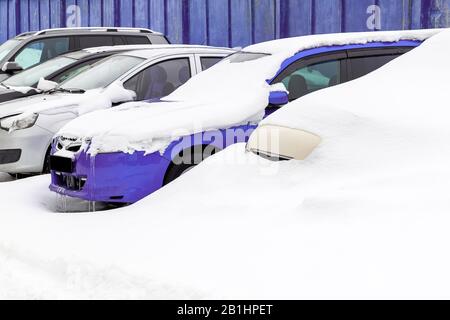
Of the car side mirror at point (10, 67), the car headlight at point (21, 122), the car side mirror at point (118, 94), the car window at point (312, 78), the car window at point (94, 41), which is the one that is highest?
the car window at point (94, 41)

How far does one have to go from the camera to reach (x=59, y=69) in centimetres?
1005

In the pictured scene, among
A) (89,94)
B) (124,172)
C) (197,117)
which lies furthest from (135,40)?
(124,172)

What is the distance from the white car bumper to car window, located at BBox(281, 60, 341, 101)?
2532 millimetres

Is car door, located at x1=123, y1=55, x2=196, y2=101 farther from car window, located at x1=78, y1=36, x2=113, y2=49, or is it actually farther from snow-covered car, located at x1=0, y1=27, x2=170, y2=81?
car window, located at x1=78, y1=36, x2=113, y2=49

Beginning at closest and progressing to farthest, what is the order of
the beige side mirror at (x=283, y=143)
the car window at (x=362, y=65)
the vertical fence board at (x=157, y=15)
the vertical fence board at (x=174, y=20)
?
the beige side mirror at (x=283, y=143), the car window at (x=362, y=65), the vertical fence board at (x=174, y=20), the vertical fence board at (x=157, y=15)

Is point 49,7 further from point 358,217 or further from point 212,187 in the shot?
point 358,217

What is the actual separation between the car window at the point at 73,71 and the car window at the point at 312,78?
3166 millimetres

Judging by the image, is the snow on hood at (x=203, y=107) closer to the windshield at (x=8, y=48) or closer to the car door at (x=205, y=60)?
the car door at (x=205, y=60)

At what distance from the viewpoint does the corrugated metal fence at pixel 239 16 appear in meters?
11.9

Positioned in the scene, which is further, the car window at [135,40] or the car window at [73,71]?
the car window at [135,40]

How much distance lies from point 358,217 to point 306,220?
31 centimetres

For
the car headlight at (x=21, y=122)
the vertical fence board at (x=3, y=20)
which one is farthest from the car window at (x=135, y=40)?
the vertical fence board at (x=3, y=20)

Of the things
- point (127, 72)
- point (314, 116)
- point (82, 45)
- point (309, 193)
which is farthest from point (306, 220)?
point (82, 45)
